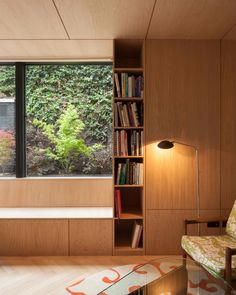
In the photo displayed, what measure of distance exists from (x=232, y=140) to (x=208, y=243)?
4.10ft

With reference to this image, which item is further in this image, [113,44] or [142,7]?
[113,44]

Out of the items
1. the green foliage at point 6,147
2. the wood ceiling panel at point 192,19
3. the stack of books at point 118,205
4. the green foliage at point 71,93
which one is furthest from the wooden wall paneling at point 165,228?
the green foliage at point 6,147

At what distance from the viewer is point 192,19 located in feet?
8.70

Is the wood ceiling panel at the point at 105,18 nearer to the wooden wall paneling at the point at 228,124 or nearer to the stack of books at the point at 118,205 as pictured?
the wooden wall paneling at the point at 228,124

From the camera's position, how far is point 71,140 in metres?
3.96

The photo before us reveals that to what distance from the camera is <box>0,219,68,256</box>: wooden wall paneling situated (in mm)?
3166

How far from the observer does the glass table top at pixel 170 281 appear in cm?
191

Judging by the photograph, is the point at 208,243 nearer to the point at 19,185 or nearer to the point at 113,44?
the point at 113,44

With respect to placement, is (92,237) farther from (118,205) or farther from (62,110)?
(62,110)

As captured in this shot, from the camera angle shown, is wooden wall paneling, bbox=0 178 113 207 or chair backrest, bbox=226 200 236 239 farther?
wooden wall paneling, bbox=0 178 113 207

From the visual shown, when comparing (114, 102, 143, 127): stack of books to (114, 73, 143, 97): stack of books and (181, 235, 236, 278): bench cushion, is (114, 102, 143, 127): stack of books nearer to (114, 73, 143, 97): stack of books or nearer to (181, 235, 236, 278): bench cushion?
(114, 73, 143, 97): stack of books

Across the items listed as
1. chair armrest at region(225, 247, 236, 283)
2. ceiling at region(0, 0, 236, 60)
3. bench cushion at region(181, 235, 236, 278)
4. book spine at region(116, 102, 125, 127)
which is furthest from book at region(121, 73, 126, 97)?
chair armrest at region(225, 247, 236, 283)

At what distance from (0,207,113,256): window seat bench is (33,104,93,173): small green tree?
101 centimetres

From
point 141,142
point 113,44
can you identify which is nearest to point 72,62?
point 113,44
